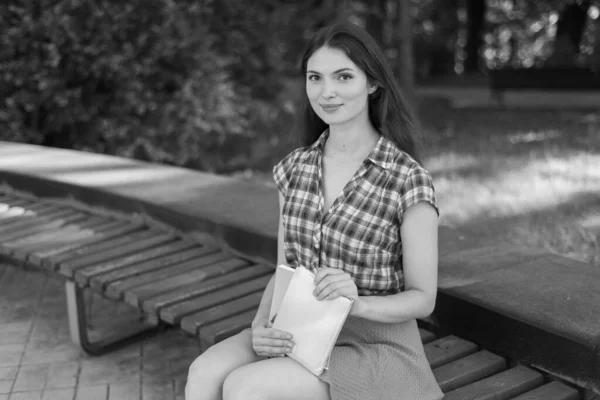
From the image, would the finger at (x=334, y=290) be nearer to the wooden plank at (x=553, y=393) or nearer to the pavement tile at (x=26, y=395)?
the wooden plank at (x=553, y=393)

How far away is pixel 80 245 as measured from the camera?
397cm

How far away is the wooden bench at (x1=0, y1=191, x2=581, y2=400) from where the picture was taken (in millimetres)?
2539

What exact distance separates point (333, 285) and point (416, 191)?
1.22ft

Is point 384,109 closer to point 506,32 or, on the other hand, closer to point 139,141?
point 139,141

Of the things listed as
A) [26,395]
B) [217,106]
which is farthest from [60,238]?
[217,106]

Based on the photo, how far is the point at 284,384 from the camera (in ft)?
7.16

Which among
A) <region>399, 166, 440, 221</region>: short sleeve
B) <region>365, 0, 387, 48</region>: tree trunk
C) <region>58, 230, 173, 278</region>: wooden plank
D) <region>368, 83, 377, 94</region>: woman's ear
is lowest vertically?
<region>58, 230, 173, 278</region>: wooden plank

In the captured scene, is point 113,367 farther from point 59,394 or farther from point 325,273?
point 325,273

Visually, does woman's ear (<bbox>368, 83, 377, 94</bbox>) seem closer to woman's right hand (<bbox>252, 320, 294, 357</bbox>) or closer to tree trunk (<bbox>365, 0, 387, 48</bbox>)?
woman's right hand (<bbox>252, 320, 294, 357</bbox>)

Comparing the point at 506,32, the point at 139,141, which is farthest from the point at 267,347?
the point at 506,32

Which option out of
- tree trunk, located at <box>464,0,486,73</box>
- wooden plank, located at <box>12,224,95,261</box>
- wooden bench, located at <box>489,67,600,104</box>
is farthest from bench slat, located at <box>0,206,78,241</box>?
tree trunk, located at <box>464,0,486,73</box>

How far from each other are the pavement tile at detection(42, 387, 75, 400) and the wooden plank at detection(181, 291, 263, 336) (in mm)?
759

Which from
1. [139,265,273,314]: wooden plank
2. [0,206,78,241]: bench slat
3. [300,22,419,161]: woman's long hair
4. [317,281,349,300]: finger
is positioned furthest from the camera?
[0,206,78,241]: bench slat

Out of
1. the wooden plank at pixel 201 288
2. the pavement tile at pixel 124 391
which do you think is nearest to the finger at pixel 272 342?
the wooden plank at pixel 201 288
